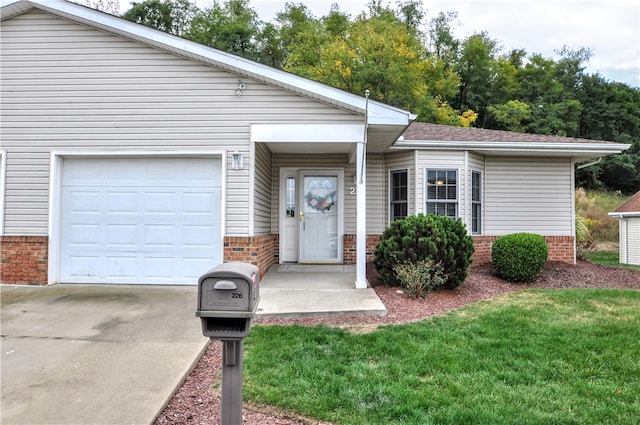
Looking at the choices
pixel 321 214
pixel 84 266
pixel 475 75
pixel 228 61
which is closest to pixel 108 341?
pixel 84 266

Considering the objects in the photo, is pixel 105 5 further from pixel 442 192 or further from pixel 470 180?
pixel 470 180

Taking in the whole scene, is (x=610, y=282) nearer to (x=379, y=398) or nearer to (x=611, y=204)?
(x=379, y=398)

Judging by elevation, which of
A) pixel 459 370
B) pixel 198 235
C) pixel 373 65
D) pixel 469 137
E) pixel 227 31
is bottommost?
pixel 459 370

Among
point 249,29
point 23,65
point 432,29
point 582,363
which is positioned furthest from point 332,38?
point 582,363

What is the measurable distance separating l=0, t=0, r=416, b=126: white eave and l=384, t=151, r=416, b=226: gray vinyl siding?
8.78ft

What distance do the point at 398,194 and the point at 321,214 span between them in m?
1.88

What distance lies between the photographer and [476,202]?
9.14 metres

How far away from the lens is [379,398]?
2.83 m

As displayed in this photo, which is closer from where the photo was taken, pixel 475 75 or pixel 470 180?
pixel 470 180

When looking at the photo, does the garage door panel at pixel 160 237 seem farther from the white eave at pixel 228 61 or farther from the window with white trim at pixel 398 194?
the window with white trim at pixel 398 194

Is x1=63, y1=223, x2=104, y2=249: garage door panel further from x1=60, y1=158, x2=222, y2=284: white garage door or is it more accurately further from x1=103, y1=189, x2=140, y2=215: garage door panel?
x1=103, y1=189, x2=140, y2=215: garage door panel

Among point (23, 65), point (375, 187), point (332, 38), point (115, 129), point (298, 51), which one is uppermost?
point (332, 38)

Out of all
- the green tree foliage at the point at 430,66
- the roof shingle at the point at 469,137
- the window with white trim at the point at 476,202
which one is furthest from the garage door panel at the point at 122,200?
the green tree foliage at the point at 430,66

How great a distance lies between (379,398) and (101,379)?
7.30 feet
